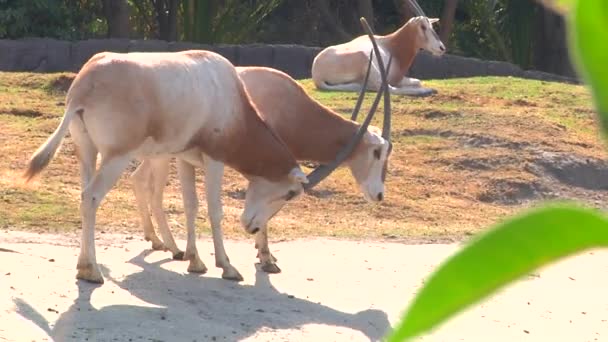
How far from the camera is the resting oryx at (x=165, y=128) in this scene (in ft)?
20.6

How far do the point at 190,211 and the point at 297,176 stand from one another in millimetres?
592

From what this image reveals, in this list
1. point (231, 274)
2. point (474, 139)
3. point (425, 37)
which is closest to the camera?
point (231, 274)

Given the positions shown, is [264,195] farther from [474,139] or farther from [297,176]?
[474,139]

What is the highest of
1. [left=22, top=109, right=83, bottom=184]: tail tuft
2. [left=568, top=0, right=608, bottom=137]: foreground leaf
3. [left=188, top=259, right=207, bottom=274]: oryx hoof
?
[left=568, top=0, right=608, bottom=137]: foreground leaf

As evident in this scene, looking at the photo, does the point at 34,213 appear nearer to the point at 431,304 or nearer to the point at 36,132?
the point at 36,132

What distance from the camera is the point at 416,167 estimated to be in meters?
11.1

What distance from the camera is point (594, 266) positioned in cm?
809

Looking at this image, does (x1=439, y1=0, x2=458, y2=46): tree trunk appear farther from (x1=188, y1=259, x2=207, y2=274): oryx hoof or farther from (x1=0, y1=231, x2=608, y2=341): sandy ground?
(x1=188, y1=259, x2=207, y2=274): oryx hoof

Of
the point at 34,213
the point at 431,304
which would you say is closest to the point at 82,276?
the point at 34,213

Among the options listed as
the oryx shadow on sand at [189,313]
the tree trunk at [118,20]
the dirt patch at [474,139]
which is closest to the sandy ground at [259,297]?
the oryx shadow on sand at [189,313]

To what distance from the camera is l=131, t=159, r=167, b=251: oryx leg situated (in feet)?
24.4

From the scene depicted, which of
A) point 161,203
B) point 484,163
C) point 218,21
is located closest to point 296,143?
point 161,203

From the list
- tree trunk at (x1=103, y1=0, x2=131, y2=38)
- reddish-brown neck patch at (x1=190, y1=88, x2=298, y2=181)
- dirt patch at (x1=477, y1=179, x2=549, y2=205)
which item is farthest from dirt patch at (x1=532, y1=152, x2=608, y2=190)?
tree trunk at (x1=103, y1=0, x2=131, y2=38)

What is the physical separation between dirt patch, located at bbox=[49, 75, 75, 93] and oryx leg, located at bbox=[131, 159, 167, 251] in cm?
523
